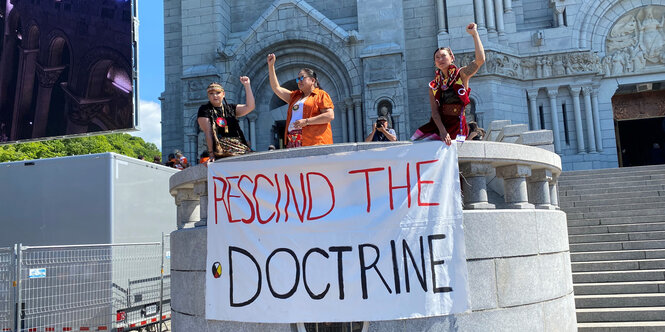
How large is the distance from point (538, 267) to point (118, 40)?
13145mm

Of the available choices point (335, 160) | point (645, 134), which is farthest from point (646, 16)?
point (335, 160)

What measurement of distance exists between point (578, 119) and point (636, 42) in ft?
11.7

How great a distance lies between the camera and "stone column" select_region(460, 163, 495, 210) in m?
Answer: 5.25

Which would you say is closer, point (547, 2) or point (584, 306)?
point (584, 306)

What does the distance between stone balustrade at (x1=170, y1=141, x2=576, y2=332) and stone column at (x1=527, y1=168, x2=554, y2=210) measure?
0.03 feet

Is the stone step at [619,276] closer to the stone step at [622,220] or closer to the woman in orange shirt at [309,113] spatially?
the stone step at [622,220]

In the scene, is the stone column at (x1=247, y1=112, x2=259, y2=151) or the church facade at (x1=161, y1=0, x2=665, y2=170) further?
the stone column at (x1=247, y1=112, x2=259, y2=151)

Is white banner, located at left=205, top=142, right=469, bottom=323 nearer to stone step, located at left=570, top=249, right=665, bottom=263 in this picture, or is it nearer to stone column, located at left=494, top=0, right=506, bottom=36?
stone step, located at left=570, top=249, right=665, bottom=263

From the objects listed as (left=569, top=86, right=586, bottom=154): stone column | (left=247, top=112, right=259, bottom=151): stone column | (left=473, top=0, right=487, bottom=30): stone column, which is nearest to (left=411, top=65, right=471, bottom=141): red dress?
(left=473, top=0, right=487, bottom=30): stone column

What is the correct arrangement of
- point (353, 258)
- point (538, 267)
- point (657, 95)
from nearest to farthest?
point (353, 258), point (538, 267), point (657, 95)

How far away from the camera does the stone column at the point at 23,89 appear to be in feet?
51.8

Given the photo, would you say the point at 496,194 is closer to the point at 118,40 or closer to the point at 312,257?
the point at 312,257

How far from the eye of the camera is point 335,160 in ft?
16.9

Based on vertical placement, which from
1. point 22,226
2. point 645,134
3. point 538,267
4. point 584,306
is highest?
point 645,134
